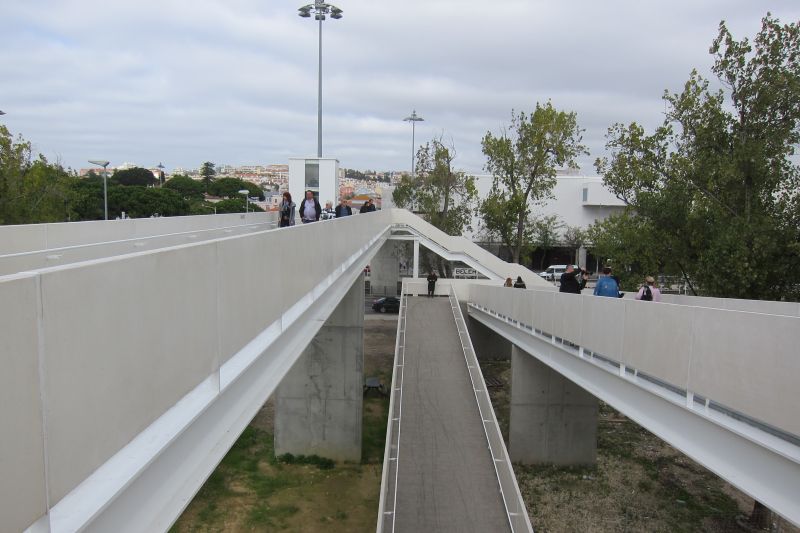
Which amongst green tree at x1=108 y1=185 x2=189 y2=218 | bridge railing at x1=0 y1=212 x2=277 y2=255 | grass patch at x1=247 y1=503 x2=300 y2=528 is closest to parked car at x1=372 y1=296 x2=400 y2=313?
green tree at x1=108 y1=185 x2=189 y2=218

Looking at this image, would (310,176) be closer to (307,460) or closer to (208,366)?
(307,460)

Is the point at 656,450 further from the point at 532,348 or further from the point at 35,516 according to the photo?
the point at 35,516

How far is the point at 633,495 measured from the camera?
600 inches

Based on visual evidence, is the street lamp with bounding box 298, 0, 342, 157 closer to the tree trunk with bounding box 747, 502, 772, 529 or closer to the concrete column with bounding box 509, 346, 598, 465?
the concrete column with bounding box 509, 346, 598, 465

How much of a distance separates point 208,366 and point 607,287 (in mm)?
9226

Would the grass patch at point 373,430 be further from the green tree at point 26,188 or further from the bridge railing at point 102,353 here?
the bridge railing at point 102,353

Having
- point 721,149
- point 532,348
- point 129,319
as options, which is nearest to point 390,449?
point 532,348

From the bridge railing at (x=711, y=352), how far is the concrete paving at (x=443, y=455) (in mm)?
2759

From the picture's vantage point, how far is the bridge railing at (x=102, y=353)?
2.00 meters

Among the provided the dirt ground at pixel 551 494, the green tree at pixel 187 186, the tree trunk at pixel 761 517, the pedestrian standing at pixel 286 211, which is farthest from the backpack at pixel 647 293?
the green tree at pixel 187 186

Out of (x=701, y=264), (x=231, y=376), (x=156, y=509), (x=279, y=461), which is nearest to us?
(x=156, y=509)

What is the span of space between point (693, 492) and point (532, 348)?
19.5ft

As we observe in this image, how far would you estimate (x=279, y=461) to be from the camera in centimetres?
2067

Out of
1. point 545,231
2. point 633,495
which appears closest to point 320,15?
point 633,495
